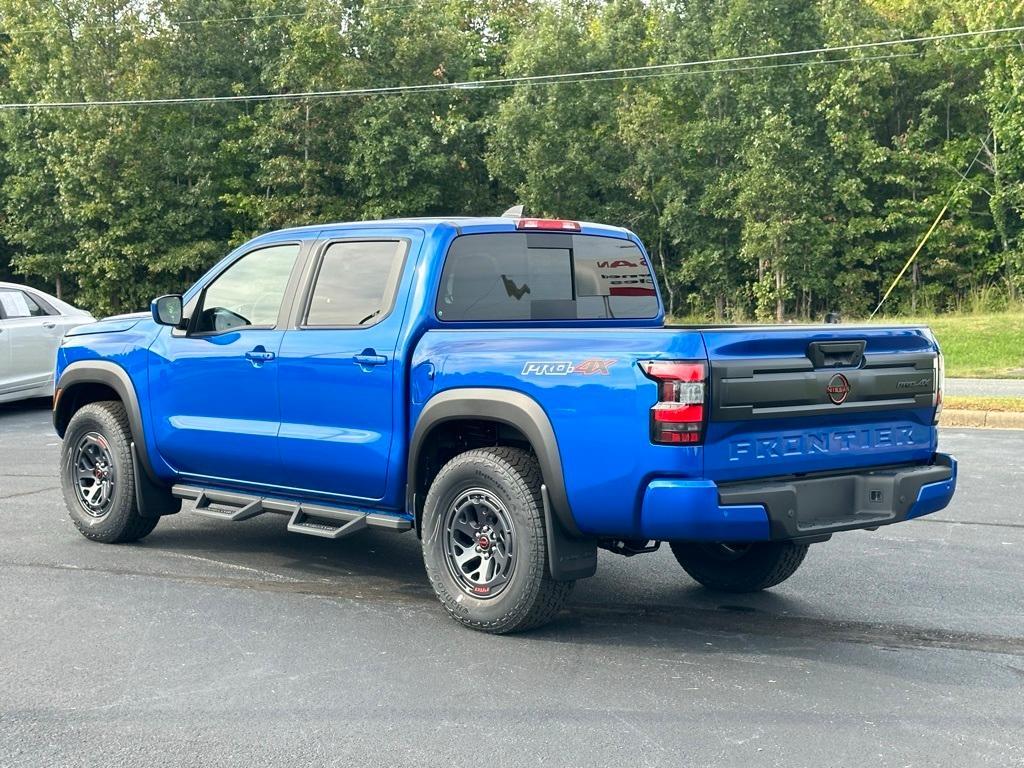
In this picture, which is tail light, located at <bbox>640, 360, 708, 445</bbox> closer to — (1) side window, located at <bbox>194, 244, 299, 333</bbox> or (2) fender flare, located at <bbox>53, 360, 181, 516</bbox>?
(1) side window, located at <bbox>194, 244, 299, 333</bbox>

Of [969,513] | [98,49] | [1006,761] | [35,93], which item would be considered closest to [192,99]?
[98,49]

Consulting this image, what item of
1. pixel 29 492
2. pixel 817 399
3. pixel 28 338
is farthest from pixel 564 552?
pixel 28 338

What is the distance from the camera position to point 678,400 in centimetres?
497

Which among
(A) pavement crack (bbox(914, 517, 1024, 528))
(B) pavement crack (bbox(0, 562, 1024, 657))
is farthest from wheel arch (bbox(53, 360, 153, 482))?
(A) pavement crack (bbox(914, 517, 1024, 528))

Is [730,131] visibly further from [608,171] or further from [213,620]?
[213,620]

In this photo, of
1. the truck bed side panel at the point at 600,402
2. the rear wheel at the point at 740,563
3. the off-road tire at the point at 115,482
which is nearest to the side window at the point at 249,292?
the off-road tire at the point at 115,482

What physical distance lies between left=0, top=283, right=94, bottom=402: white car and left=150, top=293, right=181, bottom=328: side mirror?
8.67m

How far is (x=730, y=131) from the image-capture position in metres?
42.6

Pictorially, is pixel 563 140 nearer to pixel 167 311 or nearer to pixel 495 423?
pixel 167 311

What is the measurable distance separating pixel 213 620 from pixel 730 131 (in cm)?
3899

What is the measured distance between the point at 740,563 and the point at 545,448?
5.71 feet

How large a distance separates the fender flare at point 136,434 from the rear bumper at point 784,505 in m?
3.61

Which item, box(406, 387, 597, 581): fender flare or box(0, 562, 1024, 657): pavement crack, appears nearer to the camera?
box(406, 387, 597, 581): fender flare

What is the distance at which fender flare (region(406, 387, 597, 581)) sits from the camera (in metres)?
5.37
